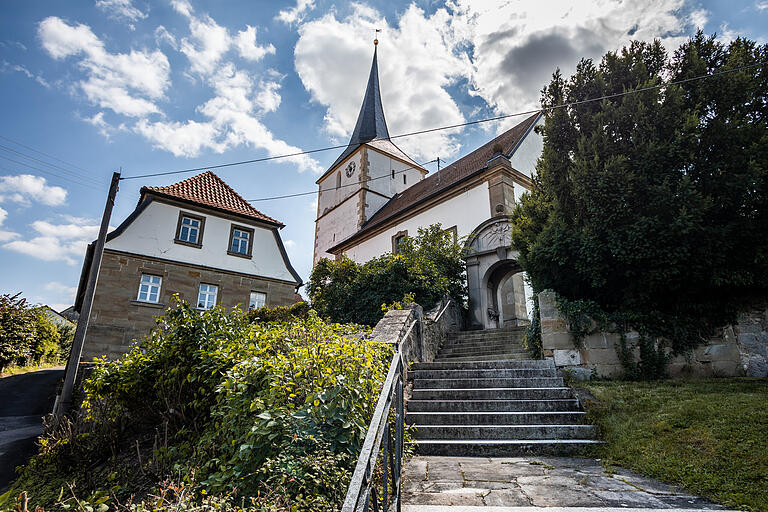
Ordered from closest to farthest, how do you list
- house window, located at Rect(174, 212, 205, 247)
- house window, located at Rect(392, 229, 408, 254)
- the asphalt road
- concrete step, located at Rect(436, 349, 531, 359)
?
concrete step, located at Rect(436, 349, 531, 359) → the asphalt road → house window, located at Rect(174, 212, 205, 247) → house window, located at Rect(392, 229, 408, 254)

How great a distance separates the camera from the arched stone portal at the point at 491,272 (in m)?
12.5

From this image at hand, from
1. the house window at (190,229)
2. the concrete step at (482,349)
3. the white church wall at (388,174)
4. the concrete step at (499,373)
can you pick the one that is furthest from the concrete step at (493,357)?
the white church wall at (388,174)

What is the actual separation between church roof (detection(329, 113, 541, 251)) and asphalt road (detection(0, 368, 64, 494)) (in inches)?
597

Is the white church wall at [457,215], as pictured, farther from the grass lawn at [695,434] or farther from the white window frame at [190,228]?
the grass lawn at [695,434]

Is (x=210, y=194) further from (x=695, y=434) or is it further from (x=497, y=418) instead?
(x=695, y=434)

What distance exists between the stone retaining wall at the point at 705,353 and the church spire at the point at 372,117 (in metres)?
24.6

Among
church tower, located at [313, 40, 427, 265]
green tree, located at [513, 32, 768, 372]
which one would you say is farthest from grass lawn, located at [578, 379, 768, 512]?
church tower, located at [313, 40, 427, 265]

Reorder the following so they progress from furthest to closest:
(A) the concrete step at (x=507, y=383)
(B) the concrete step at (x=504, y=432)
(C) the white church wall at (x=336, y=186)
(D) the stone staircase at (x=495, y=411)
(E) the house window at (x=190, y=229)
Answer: (C) the white church wall at (x=336, y=186), (E) the house window at (x=190, y=229), (A) the concrete step at (x=507, y=383), (B) the concrete step at (x=504, y=432), (D) the stone staircase at (x=495, y=411)

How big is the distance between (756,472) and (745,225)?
4.48 meters

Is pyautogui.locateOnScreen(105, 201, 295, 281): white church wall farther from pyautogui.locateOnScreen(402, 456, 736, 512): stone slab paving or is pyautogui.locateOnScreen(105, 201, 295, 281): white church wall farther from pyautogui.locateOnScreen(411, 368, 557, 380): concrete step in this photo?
pyautogui.locateOnScreen(402, 456, 736, 512): stone slab paving

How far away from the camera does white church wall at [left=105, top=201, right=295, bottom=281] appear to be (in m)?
14.4

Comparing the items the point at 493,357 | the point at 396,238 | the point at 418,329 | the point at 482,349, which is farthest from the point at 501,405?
the point at 396,238

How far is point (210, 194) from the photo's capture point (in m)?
16.7

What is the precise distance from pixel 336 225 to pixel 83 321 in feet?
66.2
